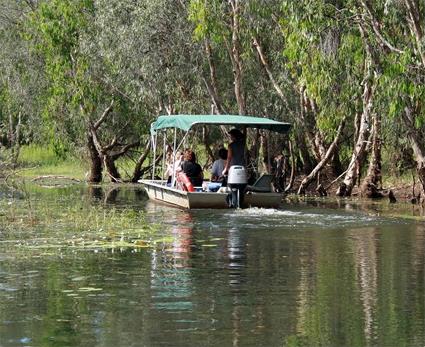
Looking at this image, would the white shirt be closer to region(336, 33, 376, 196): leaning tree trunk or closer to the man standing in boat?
the man standing in boat

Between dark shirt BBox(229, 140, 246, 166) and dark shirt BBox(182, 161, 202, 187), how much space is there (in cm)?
257

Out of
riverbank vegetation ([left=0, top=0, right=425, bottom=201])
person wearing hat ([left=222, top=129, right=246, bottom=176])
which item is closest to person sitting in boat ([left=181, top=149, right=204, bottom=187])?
person wearing hat ([left=222, top=129, right=246, bottom=176])

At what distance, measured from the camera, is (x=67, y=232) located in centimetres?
2147

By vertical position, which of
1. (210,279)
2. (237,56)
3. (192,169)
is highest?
(237,56)

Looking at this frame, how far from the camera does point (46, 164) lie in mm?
58188

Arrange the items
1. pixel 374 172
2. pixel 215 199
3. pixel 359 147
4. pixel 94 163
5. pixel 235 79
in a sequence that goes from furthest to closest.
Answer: pixel 94 163, pixel 235 79, pixel 374 172, pixel 359 147, pixel 215 199

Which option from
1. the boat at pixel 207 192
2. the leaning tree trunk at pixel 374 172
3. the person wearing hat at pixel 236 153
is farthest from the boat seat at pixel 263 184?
the leaning tree trunk at pixel 374 172

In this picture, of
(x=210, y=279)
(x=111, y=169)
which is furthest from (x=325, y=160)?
Result: (x=210, y=279)

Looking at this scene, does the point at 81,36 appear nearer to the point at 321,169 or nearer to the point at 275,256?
the point at 321,169

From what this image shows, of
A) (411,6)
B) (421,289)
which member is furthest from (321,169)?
(421,289)

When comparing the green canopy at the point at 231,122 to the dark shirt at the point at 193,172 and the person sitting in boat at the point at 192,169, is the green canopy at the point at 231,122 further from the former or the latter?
the dark shirt at the point at 193,172

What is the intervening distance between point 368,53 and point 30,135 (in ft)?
102

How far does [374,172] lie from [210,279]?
70.7ft

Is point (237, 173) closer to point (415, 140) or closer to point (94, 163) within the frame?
point (415, 140)
